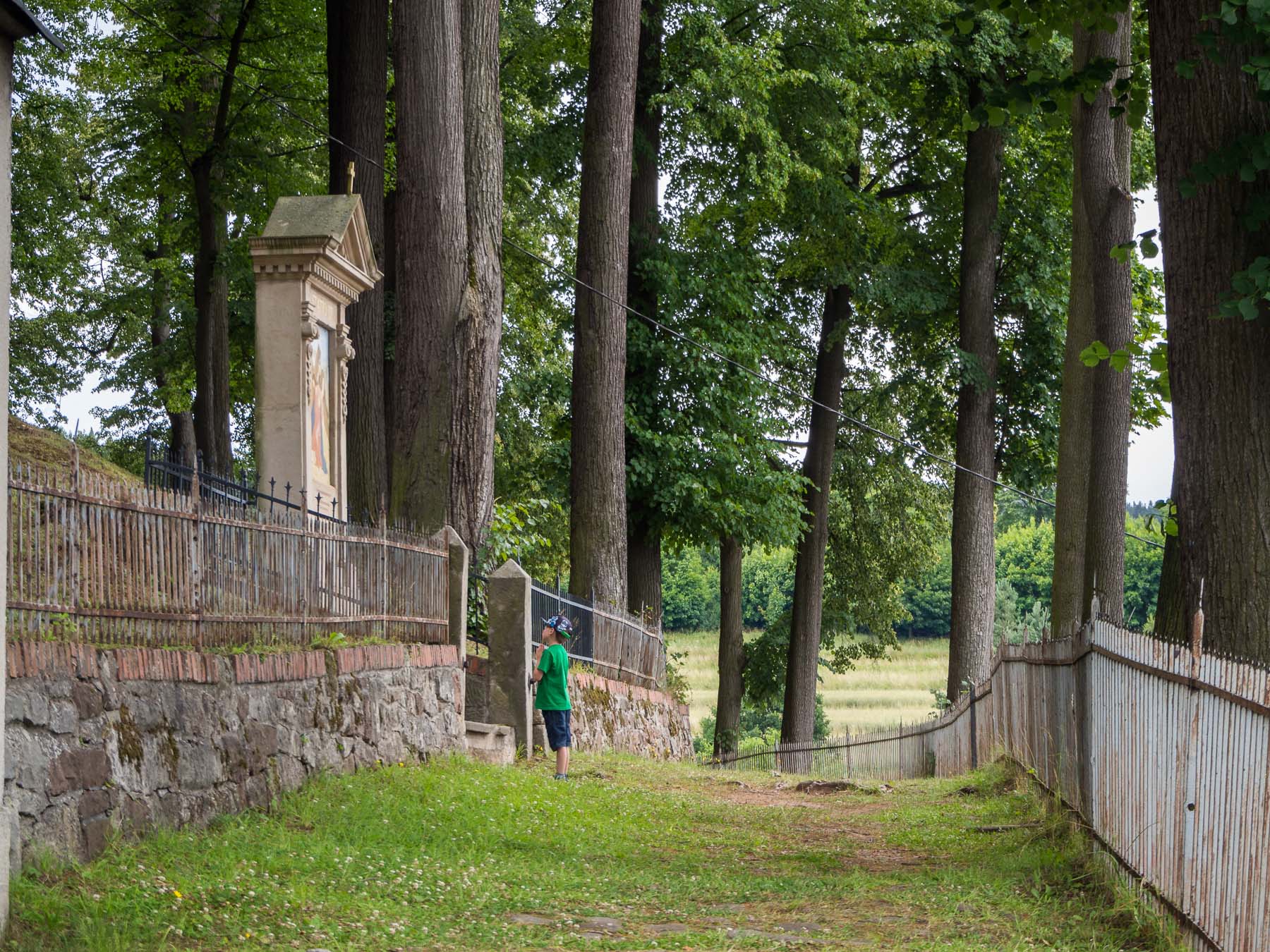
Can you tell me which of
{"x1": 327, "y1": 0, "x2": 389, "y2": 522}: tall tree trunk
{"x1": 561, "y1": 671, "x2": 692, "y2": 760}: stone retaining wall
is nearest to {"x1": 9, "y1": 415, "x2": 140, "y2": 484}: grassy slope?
{"x1": 327, "y1": 0, "x2": 389, "y2": 522}: tall tree trunk

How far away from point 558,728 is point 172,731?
5.93m

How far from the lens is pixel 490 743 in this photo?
13.2m

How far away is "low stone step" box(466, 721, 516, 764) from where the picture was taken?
1295cm

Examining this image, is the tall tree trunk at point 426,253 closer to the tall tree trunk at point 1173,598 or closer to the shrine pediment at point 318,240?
the shrine pediment at point 318,240

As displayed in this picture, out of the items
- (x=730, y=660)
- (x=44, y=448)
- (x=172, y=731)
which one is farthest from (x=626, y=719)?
(x=730, y=660)

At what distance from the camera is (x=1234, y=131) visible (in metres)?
7.60

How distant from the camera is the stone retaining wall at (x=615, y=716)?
1414cm

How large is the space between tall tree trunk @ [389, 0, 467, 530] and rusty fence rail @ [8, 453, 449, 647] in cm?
289

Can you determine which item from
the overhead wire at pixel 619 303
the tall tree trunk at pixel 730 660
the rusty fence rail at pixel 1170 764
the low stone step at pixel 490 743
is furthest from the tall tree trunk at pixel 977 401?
the rusty fence rail at pixel 1170 764

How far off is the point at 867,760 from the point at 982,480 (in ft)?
16.5

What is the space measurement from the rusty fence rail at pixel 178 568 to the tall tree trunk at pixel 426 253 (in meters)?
2.89

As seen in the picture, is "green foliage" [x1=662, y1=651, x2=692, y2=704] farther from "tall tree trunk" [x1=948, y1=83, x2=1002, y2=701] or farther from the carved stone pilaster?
the carved stone pilaster

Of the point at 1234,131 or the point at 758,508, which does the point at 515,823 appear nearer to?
the point at 1234,131

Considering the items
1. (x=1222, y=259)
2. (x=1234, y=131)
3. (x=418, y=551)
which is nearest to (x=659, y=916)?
(x=1222, y=259)
